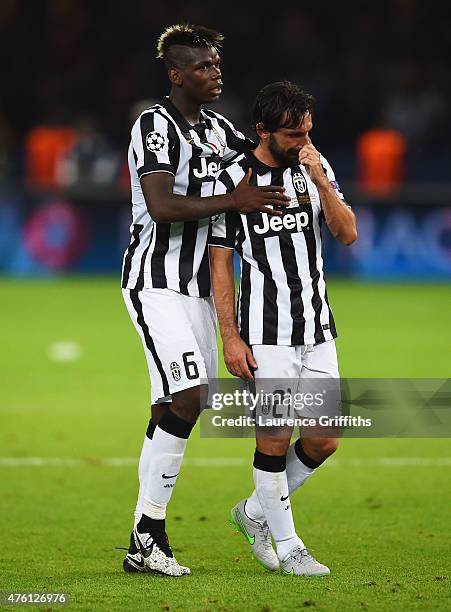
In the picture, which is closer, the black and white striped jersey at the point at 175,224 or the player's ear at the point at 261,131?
the player's ear at the point at 261,131

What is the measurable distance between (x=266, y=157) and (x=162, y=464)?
1.36 meters

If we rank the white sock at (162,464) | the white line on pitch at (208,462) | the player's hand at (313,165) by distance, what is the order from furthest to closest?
1. the white line on pitch at (208,462)
2. the white sock at (162,464)
3. the player's hand at (313,165)

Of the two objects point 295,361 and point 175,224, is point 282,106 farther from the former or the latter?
point 295,361

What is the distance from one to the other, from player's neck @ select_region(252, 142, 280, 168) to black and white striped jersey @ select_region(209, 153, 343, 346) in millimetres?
17

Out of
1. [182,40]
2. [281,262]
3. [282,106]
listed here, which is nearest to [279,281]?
[281,262]

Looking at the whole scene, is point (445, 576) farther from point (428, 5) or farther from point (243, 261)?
point (428, 5)

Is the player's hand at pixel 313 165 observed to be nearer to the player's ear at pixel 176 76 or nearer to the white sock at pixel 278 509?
the player's ear at pixel 176 76

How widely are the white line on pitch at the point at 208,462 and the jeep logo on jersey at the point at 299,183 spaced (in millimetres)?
3067

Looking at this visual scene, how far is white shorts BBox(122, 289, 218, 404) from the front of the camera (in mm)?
5262

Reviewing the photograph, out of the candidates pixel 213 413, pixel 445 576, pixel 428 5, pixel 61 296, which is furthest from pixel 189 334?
pixel 428 5

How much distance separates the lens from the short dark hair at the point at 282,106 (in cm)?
503

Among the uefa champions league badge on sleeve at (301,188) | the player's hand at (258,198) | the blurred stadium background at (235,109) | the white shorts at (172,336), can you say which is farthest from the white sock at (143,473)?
the blurred stadium background at (235,109)

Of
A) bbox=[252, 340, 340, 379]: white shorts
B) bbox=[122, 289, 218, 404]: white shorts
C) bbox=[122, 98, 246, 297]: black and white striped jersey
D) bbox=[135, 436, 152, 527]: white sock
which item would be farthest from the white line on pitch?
bbox=[252, 340, 340, 379]: white shorts

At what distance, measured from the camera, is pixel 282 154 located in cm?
512
